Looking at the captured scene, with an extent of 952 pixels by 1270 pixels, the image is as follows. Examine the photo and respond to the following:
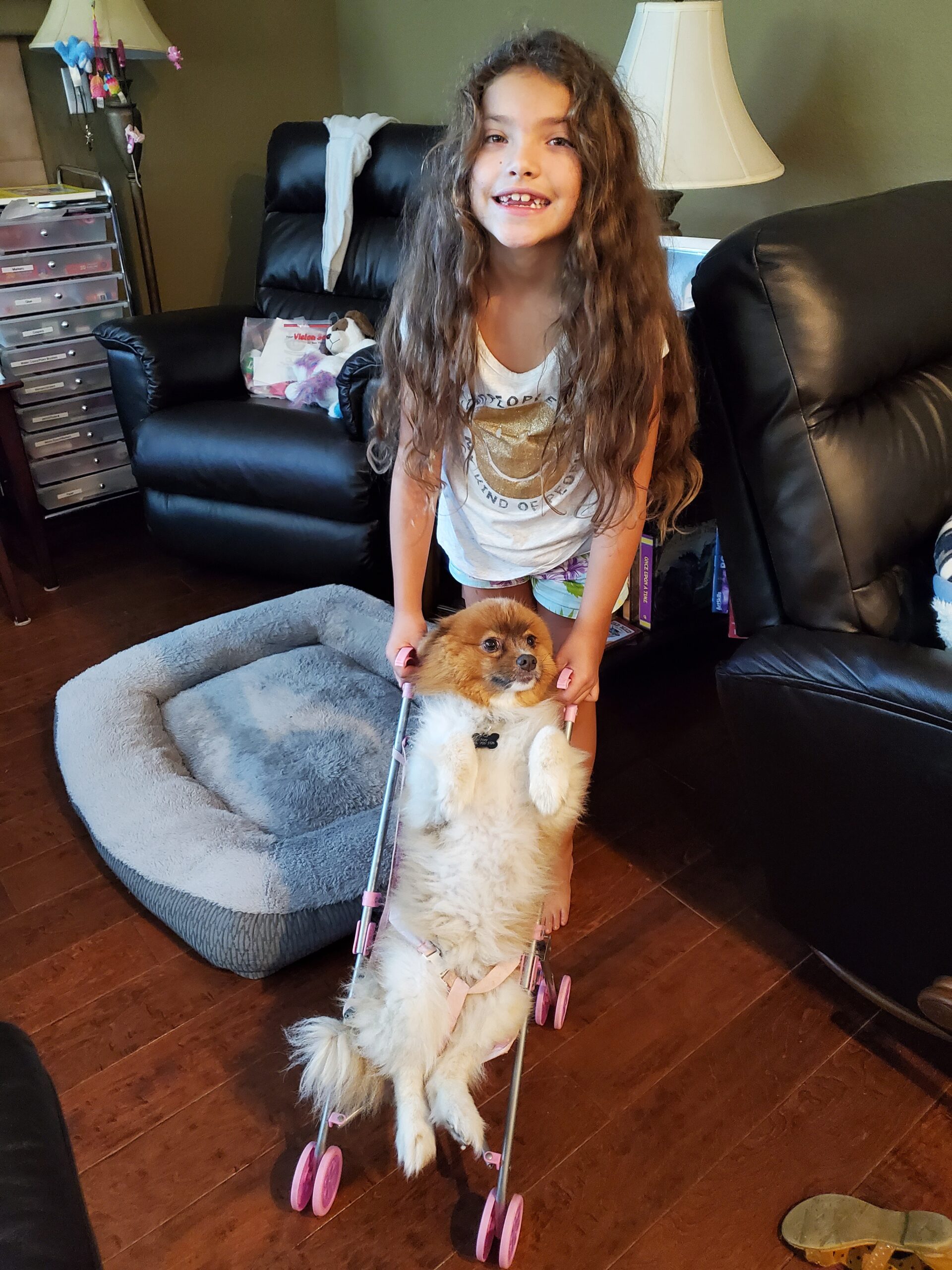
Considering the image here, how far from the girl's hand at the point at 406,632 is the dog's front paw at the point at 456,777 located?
25cm

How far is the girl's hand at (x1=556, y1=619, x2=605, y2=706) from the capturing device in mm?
1315

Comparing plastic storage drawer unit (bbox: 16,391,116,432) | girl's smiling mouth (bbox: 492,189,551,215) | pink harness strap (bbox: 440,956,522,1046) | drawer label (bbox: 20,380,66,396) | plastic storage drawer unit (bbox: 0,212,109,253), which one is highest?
girl's smiling mouth (bbox: 492,189,551,215)

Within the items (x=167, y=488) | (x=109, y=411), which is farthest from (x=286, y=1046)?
(x=109, y=411)

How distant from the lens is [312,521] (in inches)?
94.3

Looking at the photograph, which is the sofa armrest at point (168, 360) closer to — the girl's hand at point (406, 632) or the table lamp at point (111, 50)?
the table lamp at point (111, 50)

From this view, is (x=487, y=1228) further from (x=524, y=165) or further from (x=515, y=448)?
(x=524, y=165)

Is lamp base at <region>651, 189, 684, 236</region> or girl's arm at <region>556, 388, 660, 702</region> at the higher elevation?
lamp base at <region>651, 189, 684, 236</region>

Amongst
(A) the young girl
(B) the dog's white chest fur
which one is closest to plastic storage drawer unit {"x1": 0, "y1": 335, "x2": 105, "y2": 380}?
(A) the young girl

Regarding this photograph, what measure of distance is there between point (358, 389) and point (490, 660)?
1324mm

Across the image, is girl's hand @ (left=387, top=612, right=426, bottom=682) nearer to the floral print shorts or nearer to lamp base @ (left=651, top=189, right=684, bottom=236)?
the floral print shorts

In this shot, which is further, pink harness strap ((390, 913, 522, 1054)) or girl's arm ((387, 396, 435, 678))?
girl's arm ((387, 396, 435, 678))

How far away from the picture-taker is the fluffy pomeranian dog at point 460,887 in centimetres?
107

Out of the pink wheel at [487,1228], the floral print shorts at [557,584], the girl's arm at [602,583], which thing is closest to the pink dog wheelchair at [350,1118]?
the pink wheel at [487,1228]

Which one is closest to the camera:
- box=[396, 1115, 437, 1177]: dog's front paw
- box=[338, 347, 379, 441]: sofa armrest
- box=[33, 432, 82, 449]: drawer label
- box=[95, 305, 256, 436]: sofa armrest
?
box=[396, 1115, 437, 1177]: dog's front paw
